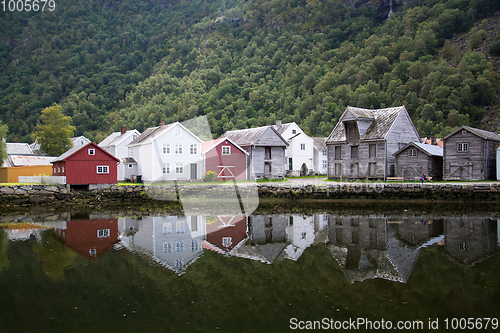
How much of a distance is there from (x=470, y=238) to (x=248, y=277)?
470 inches

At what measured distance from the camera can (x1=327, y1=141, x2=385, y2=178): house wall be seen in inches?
1633

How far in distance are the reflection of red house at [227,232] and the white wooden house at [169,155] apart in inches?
727

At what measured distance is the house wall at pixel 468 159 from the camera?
3672 cm

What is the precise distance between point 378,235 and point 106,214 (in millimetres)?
19429

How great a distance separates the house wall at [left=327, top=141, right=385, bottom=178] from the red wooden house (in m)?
25.6

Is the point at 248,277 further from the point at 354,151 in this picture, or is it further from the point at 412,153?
the point at 354,151

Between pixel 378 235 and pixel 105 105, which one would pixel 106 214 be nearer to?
pixel 378 235

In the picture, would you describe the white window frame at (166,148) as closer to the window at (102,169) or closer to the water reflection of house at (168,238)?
the window at (102,169)

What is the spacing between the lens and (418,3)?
142 meters

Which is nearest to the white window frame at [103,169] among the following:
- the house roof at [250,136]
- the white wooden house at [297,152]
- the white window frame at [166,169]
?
the white window frame at [166,169]

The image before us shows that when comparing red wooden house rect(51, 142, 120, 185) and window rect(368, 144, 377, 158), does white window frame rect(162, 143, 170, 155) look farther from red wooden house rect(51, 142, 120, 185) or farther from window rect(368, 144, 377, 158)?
window rect(368, 144, 377, 158)

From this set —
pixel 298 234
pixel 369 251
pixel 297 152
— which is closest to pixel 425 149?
pixel 297 152

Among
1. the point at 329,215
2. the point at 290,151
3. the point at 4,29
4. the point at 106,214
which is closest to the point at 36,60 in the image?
the point at 4,29

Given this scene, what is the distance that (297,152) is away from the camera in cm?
5616
